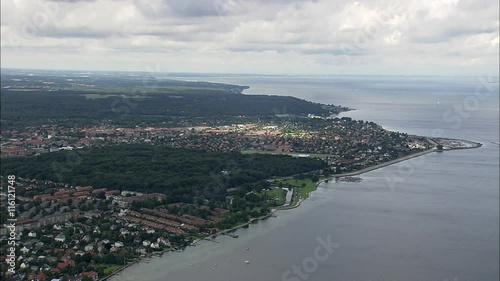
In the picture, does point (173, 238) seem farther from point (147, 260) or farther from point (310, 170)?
point (310, 170)

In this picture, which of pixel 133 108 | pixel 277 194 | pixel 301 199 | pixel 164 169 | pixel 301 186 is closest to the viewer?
pixel 301 199

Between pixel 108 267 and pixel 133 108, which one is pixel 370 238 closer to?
pixel 108 267

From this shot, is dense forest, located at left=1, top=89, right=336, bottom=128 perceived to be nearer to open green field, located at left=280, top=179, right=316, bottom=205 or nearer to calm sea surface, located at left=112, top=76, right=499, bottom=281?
open green field, located at left=280, top=179, right=316, bottom=205

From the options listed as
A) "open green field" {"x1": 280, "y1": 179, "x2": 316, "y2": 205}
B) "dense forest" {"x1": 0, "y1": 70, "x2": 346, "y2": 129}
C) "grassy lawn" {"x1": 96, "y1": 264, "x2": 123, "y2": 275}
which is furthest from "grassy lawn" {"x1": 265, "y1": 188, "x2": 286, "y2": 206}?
"dense forest" {"x1": 0, "y1": 70, "x2": 346, "y2": 129}

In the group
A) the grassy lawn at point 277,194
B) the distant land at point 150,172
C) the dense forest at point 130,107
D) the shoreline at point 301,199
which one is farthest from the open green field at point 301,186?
the dense forest at point 130,107

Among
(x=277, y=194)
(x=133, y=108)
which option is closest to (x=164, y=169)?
(x=277, y=194)

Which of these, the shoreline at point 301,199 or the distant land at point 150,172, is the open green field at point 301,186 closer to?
the distant land at point 150,172

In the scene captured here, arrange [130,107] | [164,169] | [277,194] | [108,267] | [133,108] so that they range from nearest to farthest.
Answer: [108,267] → [277,194] → [164,169] → [133,108] → [130,107]

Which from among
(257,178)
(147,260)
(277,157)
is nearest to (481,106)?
(277,157)

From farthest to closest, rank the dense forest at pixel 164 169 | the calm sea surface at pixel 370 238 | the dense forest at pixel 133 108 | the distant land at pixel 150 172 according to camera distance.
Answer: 1. the dense forest at pixel 133 108
2. the dense forest at pixel 164 169
3. the distant land at pixel 150 172
4. the calm sea surface at pixel 370 238

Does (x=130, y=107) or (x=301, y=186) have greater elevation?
(x=301, y=186)
